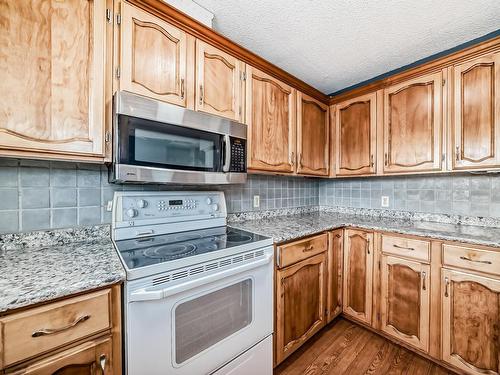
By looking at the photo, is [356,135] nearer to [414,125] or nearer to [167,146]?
[414,125]

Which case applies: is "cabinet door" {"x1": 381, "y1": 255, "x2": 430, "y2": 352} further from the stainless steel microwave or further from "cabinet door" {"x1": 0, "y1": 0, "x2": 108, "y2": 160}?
"cabinet door" {"x1": 0, "y1": 0, "x2": 108, "y2": 160}

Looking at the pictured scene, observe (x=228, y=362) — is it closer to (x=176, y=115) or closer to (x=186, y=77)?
(x=176, y=115)

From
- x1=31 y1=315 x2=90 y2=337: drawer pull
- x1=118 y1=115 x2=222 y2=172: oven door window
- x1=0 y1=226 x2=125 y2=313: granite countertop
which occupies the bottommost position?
x1=31 y1=315 x2=90 y2=337: drawer pull

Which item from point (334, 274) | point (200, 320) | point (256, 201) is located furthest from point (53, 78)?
point (334, 274)

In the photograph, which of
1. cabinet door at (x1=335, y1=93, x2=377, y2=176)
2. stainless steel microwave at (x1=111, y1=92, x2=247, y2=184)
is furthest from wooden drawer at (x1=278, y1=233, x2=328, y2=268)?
cabinet door at (x1=335, y1=93, x2=377, y2=176)

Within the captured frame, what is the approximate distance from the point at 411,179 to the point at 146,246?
2.29 m

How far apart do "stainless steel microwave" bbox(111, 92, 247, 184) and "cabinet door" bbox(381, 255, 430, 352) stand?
4.45 feet

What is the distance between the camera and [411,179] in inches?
83.8

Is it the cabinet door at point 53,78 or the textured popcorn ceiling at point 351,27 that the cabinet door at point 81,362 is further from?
the textured popcorn ceiling at point 351,27

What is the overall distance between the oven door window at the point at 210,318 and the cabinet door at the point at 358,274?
3.71 ft

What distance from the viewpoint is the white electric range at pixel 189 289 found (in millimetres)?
888

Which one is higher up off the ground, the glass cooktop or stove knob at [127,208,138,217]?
stove knob at [127,208,138,217]

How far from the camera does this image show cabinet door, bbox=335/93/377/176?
2109 mm

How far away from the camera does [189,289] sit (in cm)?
97
